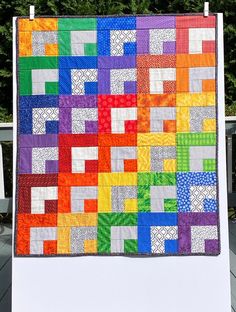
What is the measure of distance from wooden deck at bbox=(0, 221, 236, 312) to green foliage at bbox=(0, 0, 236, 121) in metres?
1.08

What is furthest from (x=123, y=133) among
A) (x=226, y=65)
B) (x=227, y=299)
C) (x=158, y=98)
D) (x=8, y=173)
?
(x=226, y=65)

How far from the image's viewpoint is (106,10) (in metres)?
5.24

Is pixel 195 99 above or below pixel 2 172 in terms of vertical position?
above

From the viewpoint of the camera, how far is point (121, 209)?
2684 mm

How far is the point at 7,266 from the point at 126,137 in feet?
5.64

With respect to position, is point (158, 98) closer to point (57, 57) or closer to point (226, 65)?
point (57, 57)

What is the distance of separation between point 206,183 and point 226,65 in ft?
9.32

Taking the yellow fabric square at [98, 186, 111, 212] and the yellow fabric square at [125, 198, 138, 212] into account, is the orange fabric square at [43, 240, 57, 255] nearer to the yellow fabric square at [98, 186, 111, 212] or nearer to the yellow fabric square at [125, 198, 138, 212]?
the yellow fabric square at [98, 186, 111, 212]

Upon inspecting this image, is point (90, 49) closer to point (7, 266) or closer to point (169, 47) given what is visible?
point (169, 47)

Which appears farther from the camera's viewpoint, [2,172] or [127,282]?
[2,172]

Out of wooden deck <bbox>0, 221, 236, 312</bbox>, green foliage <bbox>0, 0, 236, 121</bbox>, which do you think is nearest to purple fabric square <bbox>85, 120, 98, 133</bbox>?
wooden deck <bbox>0, 221, 236, 312</bbox>

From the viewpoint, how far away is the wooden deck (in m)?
3.29

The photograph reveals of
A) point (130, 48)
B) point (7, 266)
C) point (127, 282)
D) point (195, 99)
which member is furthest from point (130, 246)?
point (7, 266)

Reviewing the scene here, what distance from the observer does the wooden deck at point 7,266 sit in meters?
3.29
